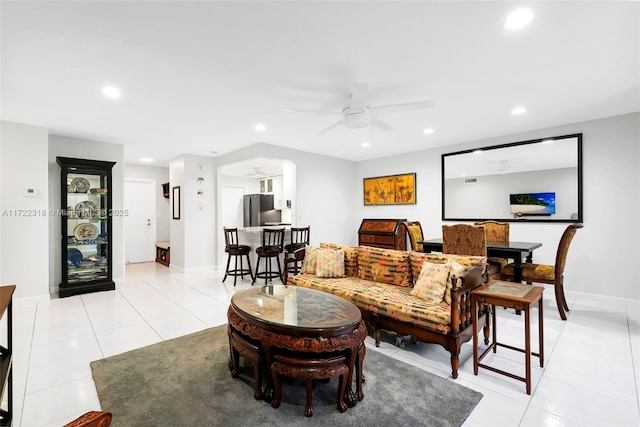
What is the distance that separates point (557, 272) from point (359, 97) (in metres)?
3.01

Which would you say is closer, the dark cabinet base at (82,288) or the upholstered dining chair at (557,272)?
the upholstered dining chair at (557,272)

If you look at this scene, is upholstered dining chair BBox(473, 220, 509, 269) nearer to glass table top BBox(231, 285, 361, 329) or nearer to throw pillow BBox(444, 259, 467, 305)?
throw pillow BBox(444, 259, 467, 305)

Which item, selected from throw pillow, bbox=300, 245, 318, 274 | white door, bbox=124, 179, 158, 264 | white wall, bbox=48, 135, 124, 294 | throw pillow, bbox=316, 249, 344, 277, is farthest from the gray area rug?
white door, bbox=124, 179, 158, 264

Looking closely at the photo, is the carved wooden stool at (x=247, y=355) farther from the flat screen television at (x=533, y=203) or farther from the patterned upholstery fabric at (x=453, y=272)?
the flat screen television at (x=533, y=203)

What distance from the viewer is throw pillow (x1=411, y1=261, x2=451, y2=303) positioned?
2.58m

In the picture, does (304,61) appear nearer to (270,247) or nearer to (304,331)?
(304,331)

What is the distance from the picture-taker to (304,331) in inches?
72.2

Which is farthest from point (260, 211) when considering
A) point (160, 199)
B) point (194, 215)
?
point (160, 199)

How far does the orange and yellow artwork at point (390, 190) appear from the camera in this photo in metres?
6.14

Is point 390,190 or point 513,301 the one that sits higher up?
point 390,190

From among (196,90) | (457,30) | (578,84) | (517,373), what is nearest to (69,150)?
(196,90)

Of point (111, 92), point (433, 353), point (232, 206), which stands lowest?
point (433, 353)

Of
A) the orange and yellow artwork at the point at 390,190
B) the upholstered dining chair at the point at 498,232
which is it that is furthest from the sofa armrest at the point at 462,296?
the orange and yellow artwork at the point at 390,190

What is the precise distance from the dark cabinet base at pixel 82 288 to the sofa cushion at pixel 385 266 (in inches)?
160
